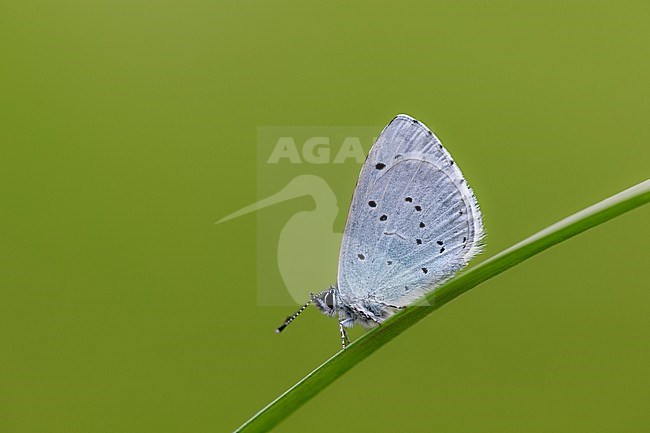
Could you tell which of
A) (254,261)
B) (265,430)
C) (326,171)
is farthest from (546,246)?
(254,261)

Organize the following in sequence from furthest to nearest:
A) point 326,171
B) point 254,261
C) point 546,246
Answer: point 254,261 → point 326,171 → point 546,246

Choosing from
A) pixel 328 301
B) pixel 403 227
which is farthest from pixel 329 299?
pixel 403 227

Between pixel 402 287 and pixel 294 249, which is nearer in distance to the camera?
pixel 402 287

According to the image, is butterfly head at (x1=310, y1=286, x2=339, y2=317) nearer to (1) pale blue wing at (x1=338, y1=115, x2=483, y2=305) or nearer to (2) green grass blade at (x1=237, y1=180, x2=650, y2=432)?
(1) pale blue wing at (x1=338, y1=115, x2=483, y2=305)

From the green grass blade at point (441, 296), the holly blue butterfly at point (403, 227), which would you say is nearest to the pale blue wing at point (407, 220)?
the holly blue butterfly at point (403, 227)

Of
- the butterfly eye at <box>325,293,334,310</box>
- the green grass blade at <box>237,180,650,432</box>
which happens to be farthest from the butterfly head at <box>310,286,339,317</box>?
the green grass blade at <box>237,180,650,432</box>

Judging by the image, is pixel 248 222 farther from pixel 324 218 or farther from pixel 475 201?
pixel 475 201

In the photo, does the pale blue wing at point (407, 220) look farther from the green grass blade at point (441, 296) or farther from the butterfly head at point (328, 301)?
the green grass blade at point (441, 296)
